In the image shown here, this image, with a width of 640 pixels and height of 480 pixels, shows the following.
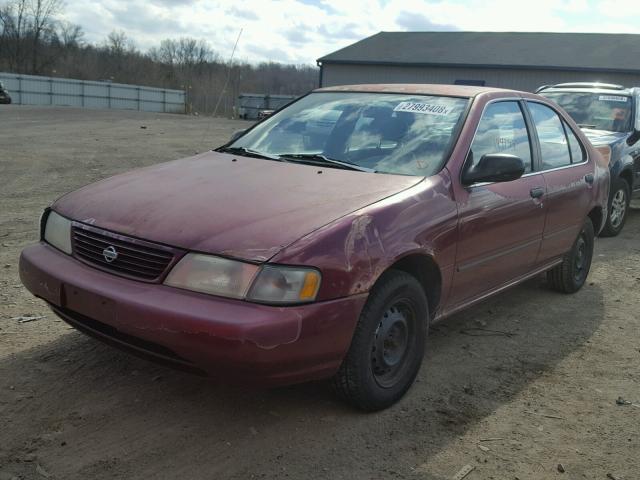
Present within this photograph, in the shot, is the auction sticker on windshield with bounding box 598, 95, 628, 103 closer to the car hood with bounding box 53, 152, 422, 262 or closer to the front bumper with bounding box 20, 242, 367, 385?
the car hood with bounding box 53, 152, 422, 262

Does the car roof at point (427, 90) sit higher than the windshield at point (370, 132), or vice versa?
the car roof at point (427, 90)

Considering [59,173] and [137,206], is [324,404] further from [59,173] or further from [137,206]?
[59,173]

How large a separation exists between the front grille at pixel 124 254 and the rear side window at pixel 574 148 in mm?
3581

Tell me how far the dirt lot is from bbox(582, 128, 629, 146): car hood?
11.8ft

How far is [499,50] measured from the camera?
32.3 metres

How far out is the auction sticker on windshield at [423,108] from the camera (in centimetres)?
398

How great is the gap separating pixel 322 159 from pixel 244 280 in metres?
1.38

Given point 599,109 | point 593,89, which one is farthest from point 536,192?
point 593,89

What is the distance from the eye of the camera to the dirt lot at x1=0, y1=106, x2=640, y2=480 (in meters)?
2.74

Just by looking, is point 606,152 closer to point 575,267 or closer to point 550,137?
point 575,267

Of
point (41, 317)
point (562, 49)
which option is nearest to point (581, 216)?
point (41, 317)

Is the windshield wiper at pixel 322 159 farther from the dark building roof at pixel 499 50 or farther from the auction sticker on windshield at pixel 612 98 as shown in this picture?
the dark building roof at pixel 499 50

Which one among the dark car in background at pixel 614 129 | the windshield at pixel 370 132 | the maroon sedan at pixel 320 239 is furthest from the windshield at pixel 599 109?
the windshield at pixel 370 132

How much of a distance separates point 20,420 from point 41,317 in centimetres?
132
